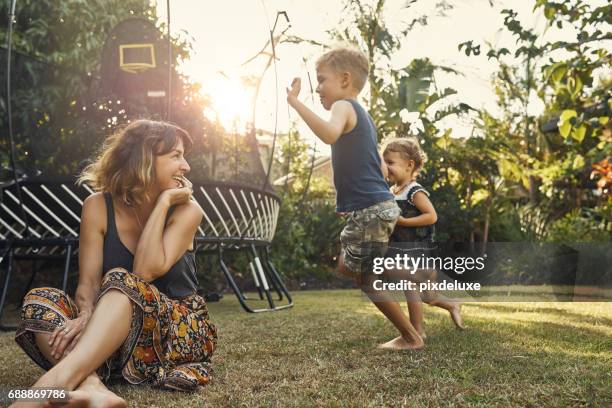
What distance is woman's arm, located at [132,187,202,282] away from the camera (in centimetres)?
177

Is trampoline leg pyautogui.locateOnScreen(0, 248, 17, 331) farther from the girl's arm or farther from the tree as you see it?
the girl's arm

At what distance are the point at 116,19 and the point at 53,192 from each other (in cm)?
254

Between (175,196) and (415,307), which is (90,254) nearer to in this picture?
(175,196)

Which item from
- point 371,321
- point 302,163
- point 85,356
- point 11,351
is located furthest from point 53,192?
point 302,163

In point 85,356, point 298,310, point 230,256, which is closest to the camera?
point 85,356

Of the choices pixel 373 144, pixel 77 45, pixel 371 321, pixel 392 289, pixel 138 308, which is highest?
pixel 77 45

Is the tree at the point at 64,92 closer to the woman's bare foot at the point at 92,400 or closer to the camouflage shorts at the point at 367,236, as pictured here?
the camouflage shorts at the point at 367,236

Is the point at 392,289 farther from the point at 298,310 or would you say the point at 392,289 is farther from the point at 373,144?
the point at 298,310

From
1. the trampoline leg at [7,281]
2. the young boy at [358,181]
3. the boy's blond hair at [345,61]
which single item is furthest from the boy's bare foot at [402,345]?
the trampoline leg at [7,281]

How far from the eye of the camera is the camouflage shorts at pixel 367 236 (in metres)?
2.33

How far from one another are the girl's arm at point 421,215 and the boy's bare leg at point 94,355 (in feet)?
4.69

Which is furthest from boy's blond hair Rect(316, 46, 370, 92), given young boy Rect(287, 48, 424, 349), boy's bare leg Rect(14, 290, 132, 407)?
boy's bare leg Rect(14, 290, 132, 407)

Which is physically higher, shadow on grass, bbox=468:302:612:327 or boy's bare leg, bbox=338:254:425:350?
boy's bare leg, bbox=338:254:425:350

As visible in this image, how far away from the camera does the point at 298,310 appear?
3.72 m
